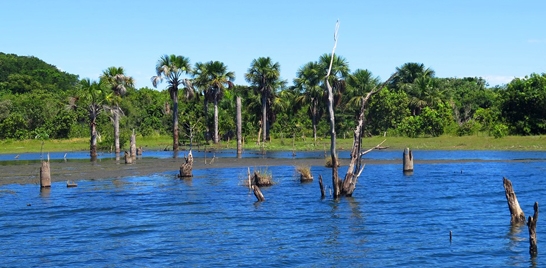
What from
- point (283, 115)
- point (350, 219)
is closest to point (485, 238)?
point (350, 219)

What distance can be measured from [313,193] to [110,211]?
1072 cm

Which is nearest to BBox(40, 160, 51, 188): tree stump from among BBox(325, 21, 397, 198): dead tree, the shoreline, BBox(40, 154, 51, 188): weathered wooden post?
BBox(40, 154, 51, 188): weathered wooden post

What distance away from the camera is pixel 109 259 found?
20594mm

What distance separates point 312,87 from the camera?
96250 mm

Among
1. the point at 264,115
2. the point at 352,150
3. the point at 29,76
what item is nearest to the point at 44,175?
the point at 352,150

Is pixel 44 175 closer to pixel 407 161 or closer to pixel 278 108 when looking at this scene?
pixel 407 161

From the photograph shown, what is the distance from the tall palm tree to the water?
53579 mm

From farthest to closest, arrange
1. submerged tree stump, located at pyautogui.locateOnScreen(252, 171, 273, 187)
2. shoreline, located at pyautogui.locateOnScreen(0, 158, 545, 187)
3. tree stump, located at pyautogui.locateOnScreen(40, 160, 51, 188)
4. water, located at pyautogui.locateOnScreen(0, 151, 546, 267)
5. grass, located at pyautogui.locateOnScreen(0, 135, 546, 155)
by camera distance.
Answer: grass, located at pyautogui.locateOnScreen(0, 135, 546, 155), shoreline, located at pyautogui.locateOnScreen(0, 158, 545, 187), submerged tree stump, located at pyautogui.locateOnScreen(252, 171, 273, 187), tree stump, located at pyautogui.locateOnScreen(40, 160, 51, 188), water, located at pyautogui.locateOnScreen(0, 151, 546, 267)

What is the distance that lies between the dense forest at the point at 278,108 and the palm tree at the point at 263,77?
0.48 ft

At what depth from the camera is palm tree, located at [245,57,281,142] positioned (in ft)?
321

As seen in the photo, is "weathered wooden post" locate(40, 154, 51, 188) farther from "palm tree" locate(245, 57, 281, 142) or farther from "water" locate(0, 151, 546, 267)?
"palm tree" locate(245, 57, 281, 142)

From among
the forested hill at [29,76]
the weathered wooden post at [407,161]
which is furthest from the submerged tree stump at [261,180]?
the forested hill at [29,76]

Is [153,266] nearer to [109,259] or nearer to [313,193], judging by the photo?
[109,259]

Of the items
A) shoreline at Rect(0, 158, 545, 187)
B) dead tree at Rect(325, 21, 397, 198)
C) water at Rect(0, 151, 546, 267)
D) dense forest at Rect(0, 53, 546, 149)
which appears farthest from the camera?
dense forest at Rect(0, 53, 546, 149)
